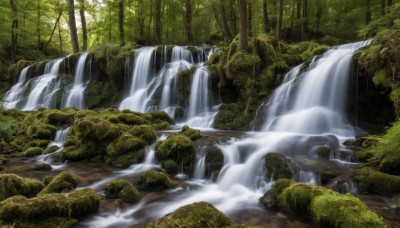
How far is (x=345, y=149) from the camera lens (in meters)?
8.16

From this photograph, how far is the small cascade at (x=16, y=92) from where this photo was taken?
1973cm

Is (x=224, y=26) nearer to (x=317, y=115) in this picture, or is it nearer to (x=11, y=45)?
(x=317, y=115)

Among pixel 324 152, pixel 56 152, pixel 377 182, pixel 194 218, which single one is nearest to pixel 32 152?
pixel 56 152

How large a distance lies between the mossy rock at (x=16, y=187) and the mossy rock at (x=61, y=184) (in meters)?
0.28

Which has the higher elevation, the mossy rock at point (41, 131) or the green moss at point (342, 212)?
the mossy rock at point (41, 131)

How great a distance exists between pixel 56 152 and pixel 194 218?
752 cm

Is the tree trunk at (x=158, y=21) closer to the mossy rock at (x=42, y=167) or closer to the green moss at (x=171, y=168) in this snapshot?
the mossy rock at (x=42, y=167)

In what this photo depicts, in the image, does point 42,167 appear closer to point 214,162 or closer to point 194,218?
point 214,162

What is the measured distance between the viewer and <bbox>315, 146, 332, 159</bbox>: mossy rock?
26.0 ft

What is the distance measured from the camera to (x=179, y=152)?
28.6 ft

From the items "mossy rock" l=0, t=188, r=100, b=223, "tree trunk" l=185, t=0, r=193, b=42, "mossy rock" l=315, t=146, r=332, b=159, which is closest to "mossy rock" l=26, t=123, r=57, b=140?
"mossy rock" l=0, t=188, r=100, b=223

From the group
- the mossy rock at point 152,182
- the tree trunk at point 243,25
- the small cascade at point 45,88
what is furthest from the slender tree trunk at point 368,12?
the small cascade at point 45,88

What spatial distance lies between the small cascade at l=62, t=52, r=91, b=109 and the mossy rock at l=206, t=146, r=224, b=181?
1224cm

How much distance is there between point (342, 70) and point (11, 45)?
25.0 meters
